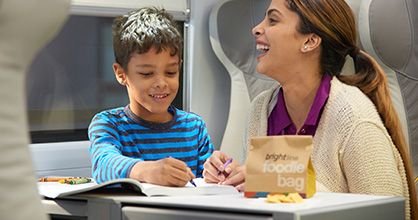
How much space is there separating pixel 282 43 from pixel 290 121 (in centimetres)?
24

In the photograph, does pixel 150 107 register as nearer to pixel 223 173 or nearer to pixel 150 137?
pixel 150 137

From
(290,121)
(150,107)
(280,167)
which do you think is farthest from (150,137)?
(280,167)

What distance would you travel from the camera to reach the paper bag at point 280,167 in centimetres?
90

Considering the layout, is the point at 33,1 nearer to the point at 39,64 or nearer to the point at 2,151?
the point at 2,151

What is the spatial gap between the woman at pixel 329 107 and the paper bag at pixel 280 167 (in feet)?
0.91

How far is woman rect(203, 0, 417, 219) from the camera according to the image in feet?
4.36

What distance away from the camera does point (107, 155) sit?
Result: 1.30 m

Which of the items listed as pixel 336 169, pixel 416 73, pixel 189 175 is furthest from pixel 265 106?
pixel 416 73

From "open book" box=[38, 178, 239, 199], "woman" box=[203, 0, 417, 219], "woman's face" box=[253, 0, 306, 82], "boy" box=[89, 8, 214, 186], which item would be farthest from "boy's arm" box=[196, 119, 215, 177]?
"open book" box=[38, 178, 239, 199]

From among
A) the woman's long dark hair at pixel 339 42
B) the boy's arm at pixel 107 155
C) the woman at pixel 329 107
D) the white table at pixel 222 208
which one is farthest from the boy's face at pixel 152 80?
the white table at pixel 222 208

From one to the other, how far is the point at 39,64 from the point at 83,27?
0.78 ft

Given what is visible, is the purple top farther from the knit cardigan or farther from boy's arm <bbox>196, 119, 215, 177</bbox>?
boy's arm <bbox>196, 119, 215, 177</bbox>

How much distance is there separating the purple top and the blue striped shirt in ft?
0.73

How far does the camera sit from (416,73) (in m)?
2.04
